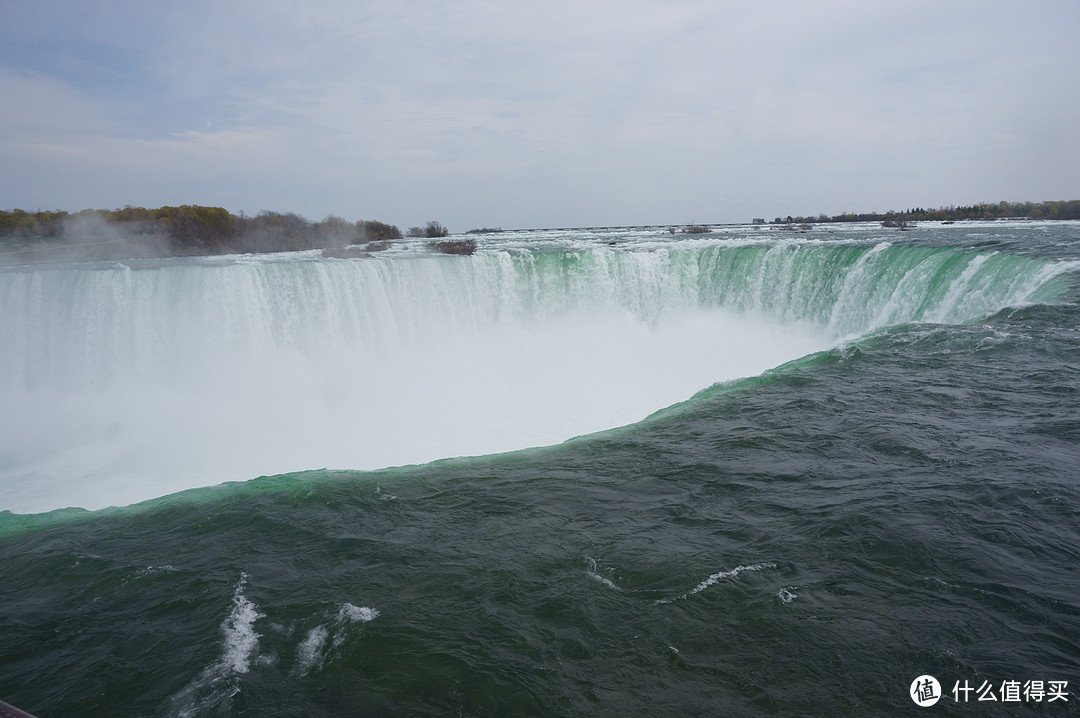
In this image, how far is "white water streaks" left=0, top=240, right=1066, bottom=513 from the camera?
1164 cm

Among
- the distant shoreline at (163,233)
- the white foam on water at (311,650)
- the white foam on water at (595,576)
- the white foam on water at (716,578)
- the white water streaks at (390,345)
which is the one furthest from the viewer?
the distant shoreline at (163,233)

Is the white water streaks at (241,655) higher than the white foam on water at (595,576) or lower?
lower

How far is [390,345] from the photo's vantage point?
55.6 feet

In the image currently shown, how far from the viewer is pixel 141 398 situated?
13.7 meters

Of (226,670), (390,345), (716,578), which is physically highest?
(716,578)

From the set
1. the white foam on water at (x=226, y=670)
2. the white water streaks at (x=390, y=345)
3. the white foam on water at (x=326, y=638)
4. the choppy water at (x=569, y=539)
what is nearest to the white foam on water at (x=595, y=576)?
the choppy water at (x=569, y=539)

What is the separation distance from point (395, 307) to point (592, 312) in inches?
266

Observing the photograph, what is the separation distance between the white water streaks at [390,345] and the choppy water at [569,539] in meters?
0.13

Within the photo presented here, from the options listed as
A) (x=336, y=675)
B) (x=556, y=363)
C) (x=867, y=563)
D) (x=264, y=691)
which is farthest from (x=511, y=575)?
(x=556, y=363)

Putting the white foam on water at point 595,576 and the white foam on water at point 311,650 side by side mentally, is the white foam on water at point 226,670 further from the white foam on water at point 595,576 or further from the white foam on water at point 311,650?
the white foam on water at point 595,576

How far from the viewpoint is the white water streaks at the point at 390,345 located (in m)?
11.6

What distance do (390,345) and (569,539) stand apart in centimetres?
1289

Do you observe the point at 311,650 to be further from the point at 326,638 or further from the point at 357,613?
the point at 357,613

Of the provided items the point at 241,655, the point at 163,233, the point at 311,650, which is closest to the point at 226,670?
the point at 241,655
